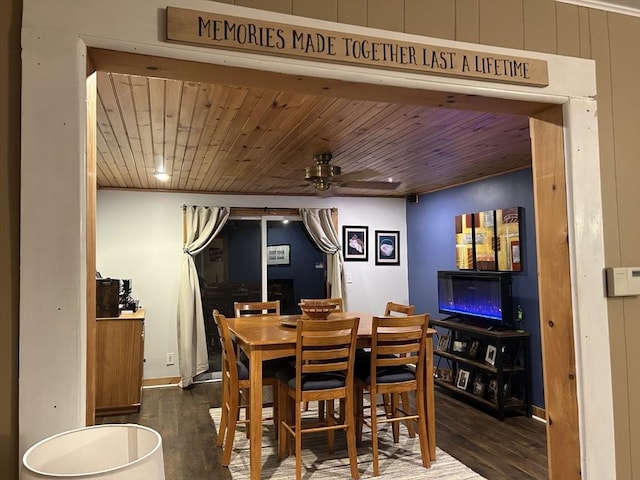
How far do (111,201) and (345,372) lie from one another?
12.4 ft

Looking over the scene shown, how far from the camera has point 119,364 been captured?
4.59 m

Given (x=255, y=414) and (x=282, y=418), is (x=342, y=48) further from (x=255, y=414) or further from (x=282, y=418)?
(x=282, y=418)

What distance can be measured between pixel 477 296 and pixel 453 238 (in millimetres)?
952

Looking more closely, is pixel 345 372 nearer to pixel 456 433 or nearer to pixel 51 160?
pixel 456 433

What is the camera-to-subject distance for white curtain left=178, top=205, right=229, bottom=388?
5.64m

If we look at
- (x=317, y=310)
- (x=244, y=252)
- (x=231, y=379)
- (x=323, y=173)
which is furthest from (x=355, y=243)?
(x=231, y=379)

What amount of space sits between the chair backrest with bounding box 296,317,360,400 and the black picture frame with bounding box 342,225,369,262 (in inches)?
128

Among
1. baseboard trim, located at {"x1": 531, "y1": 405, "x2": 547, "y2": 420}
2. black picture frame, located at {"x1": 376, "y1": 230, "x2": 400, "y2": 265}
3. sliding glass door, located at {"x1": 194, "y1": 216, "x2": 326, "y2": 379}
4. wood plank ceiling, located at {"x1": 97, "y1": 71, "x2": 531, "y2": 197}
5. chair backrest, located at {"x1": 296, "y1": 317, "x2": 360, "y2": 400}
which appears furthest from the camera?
black picture frame, located at {"x1": 376, "y1": 230, "x2": 400, "y2": 265}

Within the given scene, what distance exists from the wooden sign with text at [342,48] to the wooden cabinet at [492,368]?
126 inches

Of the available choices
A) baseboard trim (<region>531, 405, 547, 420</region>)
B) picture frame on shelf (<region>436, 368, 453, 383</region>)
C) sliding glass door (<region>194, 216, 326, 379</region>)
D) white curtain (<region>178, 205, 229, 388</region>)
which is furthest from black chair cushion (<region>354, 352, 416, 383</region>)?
sliding glass door (<region>194, 216, 326, 379</region>)

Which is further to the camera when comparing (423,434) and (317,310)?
(317,310)

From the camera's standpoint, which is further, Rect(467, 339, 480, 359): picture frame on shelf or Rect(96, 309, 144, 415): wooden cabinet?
Rect(467, 339, 480, 359): picture frame on shelf

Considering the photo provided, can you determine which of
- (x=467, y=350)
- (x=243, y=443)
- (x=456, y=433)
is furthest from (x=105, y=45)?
(x=467, y=350)

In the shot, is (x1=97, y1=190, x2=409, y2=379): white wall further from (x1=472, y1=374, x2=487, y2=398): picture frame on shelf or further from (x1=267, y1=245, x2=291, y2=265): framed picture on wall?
(x1=472, y1=374, x2=487, y2=398): picture frame on shelf
